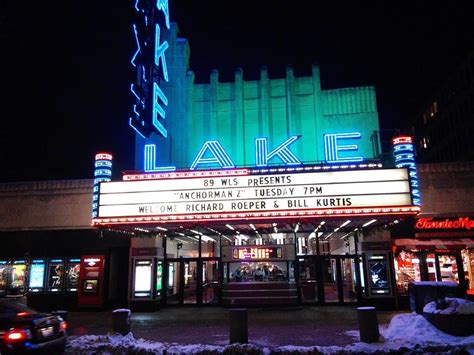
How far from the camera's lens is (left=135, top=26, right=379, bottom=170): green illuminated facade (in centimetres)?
2117

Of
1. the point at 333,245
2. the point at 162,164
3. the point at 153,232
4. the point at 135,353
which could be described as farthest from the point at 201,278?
the point at 135,353

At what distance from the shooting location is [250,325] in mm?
13711

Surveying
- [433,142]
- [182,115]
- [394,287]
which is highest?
[433,142]

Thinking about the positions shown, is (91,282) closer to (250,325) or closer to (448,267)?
(250,325)

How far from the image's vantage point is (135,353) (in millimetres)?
9906

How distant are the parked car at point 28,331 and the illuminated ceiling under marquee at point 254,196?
5653mm

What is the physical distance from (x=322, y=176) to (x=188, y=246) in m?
8.94

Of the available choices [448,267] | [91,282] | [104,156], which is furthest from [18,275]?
[448,267]

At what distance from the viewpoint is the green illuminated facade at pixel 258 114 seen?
69.5ft

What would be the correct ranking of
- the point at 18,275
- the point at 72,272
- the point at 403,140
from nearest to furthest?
the point at 403,140 < the point at 72,272 < the point at 18,275

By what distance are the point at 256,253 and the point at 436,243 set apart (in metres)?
7.77

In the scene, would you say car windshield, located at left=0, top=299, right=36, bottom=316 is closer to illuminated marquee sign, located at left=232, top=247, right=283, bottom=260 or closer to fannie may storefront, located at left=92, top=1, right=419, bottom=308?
fannie may storefront, located at left=92, top=1, right=419, bottom=308

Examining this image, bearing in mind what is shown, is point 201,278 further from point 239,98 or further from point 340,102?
point 340,102

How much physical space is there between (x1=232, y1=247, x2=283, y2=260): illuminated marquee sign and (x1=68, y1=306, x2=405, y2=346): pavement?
7.91 feet
